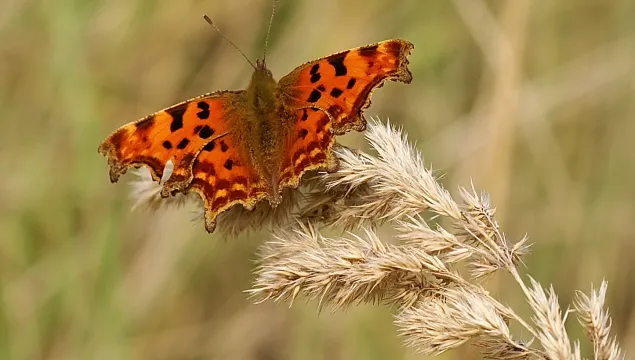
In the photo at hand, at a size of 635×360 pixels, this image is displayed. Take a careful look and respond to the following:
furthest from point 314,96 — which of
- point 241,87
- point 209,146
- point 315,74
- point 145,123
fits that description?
point 241,87

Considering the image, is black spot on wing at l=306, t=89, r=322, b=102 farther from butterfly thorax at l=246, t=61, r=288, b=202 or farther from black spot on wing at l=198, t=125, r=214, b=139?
black spot on wing at l=198, t=125, r=214, b=139

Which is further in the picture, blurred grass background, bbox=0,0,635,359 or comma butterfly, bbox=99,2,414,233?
blurred grass background, bbox=0,0,635,359

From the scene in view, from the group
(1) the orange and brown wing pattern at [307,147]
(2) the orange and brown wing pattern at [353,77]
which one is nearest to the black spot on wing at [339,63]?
(2) the orange and brown wing pattern at [353,77]

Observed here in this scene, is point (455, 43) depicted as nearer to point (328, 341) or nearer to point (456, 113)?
point (456, 113)

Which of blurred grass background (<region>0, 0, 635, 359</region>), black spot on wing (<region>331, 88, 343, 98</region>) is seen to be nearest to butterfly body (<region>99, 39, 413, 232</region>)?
black spot on wing (<region>331, 88, 343, 98</region>)

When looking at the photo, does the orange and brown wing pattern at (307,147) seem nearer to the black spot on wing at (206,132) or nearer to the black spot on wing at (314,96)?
the black spot on wing at (314,96)

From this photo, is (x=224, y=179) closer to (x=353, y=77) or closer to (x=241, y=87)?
(x=353, y=77)

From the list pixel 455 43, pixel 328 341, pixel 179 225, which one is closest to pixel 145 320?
pixel 179 225
